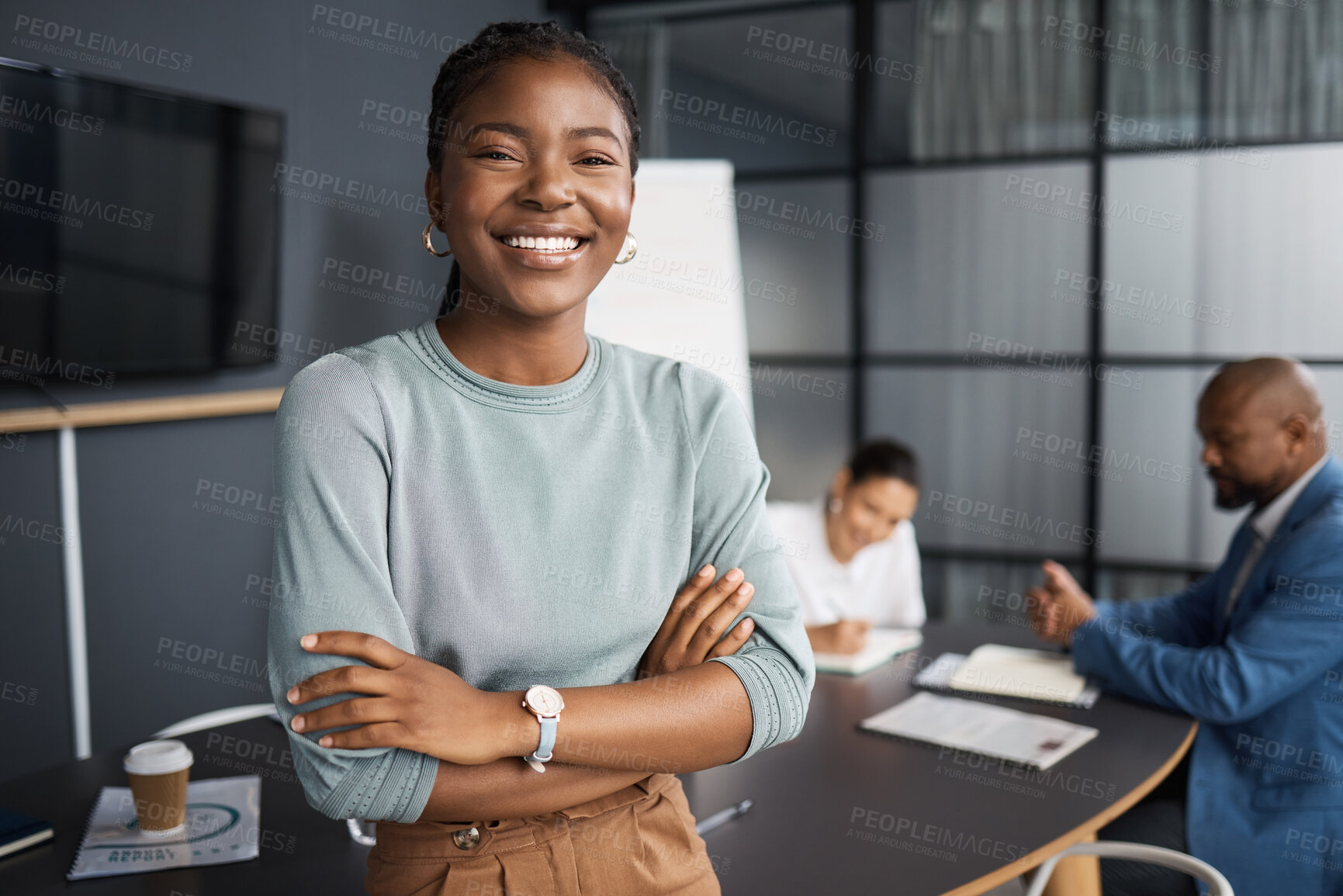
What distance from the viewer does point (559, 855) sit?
3.50ft

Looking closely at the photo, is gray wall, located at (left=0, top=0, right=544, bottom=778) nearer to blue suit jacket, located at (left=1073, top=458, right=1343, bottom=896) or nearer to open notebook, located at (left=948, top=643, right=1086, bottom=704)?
open notebook, located at (left=948, top=643, right=1086, bottom=704)

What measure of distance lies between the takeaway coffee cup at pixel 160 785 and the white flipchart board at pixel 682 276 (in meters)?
2.63

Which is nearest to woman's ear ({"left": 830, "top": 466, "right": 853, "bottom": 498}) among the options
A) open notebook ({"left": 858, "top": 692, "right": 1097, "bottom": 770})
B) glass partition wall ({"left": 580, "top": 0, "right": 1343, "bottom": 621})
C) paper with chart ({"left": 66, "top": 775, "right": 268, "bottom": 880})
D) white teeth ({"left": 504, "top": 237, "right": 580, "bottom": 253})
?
open notebook ({"left": 858, "top": 692, "right": 1097, "bottom": 770})

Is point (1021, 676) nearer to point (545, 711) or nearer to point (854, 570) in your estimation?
point (854, 570)

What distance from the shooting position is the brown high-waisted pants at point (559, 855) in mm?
1032

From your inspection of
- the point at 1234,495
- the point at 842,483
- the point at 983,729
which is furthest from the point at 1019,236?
the point at 983,729

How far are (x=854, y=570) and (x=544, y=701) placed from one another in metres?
2.32

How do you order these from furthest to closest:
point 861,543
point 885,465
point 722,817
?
point 861,543, point 885,465, point 722,817

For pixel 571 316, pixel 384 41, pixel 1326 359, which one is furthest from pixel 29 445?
pixel 1326 359

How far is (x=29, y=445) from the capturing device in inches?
109

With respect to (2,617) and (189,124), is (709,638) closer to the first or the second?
(2,617)

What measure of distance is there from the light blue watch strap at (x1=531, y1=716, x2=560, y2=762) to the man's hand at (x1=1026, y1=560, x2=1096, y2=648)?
164 centimetres

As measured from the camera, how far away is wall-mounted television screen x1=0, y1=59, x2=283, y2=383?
2.61m

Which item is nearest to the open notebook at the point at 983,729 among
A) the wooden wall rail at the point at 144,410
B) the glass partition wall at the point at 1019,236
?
the wooden wall rail at the point at 144,410
